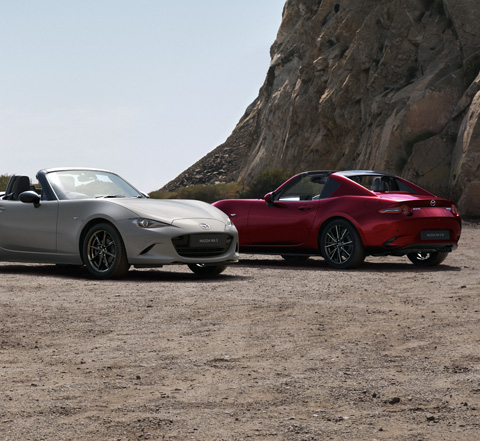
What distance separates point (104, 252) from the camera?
11.1 metres

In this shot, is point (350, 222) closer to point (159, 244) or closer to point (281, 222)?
point (281, 222)

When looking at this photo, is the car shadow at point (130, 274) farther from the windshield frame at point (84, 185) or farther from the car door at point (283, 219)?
the car door at point (283, 219)

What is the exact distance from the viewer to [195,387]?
522cm

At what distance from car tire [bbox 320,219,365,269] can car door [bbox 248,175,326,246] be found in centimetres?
37

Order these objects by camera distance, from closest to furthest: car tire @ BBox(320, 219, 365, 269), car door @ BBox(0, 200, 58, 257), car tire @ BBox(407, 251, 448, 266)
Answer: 1. car door @ BBox(0, 200, 58, 257)
2. car tire @ BBox(320, 219, 365, 269)
3. car tire @ BBox(407, 251, 448, 266)

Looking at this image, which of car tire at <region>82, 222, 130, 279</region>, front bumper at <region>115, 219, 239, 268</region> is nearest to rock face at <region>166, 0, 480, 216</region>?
front bumper at <region>115, 219, 239, 268</region>

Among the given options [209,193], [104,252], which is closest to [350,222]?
[104,252]

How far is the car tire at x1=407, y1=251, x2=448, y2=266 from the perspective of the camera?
13750 mm

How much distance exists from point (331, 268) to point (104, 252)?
367cm

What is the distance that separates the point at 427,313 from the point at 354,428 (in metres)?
3.88

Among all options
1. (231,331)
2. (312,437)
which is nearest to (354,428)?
(312,437)

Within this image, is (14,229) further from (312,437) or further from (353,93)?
(353,93)

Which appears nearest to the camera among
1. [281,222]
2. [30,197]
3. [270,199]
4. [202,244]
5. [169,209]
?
[202,244]

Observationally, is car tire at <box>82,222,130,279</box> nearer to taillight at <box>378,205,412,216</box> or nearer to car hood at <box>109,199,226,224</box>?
car hood at <box>109,199,226,224</box>
